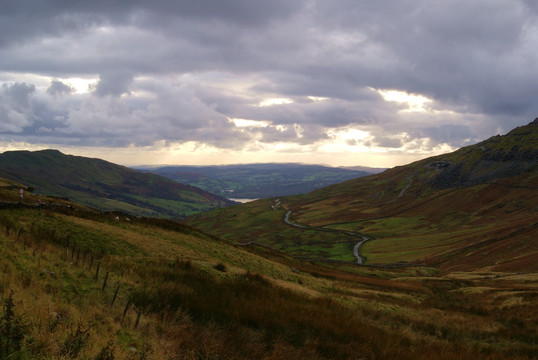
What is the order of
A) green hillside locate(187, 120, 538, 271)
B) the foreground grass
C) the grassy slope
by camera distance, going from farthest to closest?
green hillside locate(187, 120, 538, 271), the grassy slope, the foreground grass

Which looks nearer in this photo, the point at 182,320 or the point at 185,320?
the point at 182,320

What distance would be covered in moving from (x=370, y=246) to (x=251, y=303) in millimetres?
126294

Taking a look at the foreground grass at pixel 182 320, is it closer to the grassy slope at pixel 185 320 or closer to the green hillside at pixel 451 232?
the grassy slope at pixel 185 320

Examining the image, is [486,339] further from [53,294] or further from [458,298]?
[53,294]

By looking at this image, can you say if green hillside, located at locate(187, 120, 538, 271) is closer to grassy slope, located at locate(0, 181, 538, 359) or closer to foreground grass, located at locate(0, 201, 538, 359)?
grassy slope, located at locate(0, 181, 538, 359)

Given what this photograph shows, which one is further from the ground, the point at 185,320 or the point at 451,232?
the point at 185,320

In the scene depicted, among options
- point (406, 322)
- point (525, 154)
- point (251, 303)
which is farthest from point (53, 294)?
point (525, 154)

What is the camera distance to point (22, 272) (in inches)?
467

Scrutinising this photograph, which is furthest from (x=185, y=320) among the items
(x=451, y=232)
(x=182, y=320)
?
(x=451, y=232)

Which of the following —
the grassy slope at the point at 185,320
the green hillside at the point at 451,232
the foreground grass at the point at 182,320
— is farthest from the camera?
the green hillside at the point at 451,232

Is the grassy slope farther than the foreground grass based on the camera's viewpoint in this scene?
Yes

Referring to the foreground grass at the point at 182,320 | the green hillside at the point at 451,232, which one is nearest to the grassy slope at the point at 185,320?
the foreground grass at the point at 182,320

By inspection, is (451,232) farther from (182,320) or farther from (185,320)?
(182,320)

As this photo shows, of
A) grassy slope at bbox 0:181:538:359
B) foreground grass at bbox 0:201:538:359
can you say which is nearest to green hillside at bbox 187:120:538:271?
grassy slope at bbox 0:181:538:359
